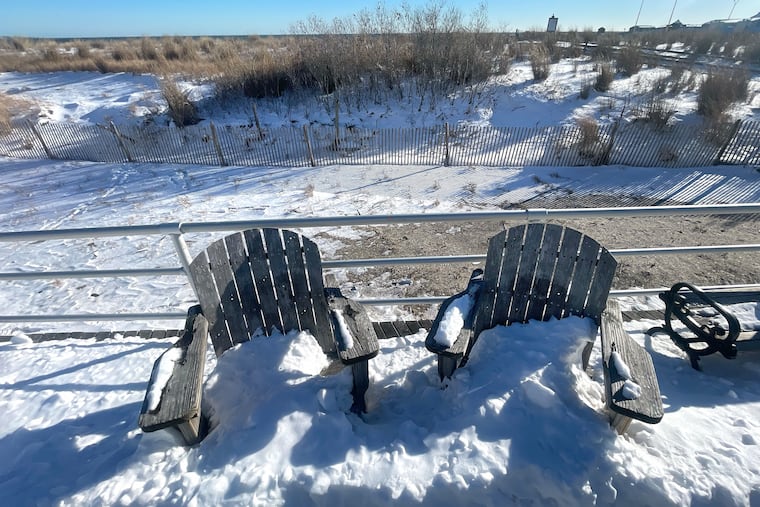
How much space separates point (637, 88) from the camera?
53.0 ft

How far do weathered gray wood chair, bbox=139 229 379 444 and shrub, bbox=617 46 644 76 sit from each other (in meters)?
21.4

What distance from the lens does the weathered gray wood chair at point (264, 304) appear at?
73.6 inches

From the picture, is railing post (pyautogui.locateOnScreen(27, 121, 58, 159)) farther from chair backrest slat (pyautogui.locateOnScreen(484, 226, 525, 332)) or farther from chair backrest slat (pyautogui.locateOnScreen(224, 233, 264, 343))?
chair backrest slat (pyautogui.locateOnScreen(484, 226, 525, 332))

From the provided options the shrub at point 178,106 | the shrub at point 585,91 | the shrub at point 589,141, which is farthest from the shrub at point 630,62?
the shrub at point 178,106

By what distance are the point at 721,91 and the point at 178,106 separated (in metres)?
20.5

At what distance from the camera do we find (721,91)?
13328 mm

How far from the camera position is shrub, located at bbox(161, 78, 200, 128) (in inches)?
593

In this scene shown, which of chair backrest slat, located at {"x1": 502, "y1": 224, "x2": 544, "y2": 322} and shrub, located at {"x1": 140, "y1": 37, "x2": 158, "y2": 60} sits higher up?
shrub, located at {"x1": 140, "y1": 37, "x2": 158, "y2": 60}

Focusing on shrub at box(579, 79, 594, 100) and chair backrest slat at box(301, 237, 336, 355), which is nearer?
chair backrest slat at box(301, 237, 336, 355)

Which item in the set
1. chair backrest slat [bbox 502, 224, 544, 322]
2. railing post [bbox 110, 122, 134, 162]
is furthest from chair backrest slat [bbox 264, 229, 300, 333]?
railing post [bbox 110, 122, 134, 162]

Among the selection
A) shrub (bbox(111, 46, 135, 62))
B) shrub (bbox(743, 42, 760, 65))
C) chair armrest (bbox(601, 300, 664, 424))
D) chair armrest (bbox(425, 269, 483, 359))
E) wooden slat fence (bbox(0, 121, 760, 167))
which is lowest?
wooden slat fence (bbox(0, 121, 760, 167))

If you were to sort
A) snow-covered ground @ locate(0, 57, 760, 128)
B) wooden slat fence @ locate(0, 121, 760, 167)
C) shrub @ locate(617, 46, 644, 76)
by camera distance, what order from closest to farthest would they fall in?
wooden slat fence @ locate(0, 121, 760, 167), snow-covered ground @ locate(0, 57, 760, 128), shrub @ locate(617, 46, 644, 76)

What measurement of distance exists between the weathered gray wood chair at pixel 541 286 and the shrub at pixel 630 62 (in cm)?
2063

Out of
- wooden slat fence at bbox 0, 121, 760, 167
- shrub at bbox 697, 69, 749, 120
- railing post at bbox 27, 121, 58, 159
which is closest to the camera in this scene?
wooden slat fence at bbox 0, 121, 760, 167
